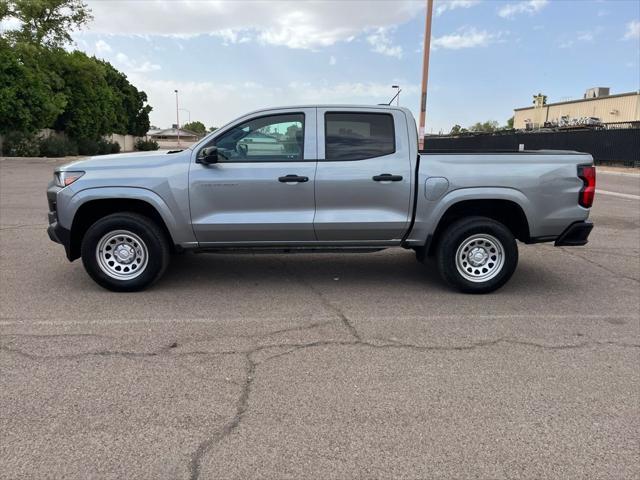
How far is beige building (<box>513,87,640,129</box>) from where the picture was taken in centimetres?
5725

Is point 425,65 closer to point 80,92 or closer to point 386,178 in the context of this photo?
point 386,178

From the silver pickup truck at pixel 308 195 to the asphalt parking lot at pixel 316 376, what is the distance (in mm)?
509

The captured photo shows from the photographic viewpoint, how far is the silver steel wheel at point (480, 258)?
5.54 metres

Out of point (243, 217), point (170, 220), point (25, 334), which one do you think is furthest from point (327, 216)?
point (25, 334)

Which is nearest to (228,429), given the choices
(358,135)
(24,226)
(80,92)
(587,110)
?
(358,135)

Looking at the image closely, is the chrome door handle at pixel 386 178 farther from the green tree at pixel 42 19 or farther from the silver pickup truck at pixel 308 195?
the green tree at pixel 42 19

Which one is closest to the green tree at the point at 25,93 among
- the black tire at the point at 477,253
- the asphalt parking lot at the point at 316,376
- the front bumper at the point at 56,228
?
the asphalt parking lot at the point at 316,376

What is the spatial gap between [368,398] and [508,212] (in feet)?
10.6

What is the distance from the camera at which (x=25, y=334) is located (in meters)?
4.32

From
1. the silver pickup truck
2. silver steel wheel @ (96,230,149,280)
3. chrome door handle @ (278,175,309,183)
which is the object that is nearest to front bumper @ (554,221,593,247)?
the silver pickup truck

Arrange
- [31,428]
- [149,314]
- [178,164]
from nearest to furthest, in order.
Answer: [31,428] → [149,314] → [178,164]

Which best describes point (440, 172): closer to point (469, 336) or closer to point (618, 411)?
point (469, 336)

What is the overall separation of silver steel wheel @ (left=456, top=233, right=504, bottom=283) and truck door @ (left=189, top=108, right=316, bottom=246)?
1.66 m

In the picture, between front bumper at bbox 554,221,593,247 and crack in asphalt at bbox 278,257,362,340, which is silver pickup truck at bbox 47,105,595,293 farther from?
crack in asphalt at bbox 278,257,362,340
